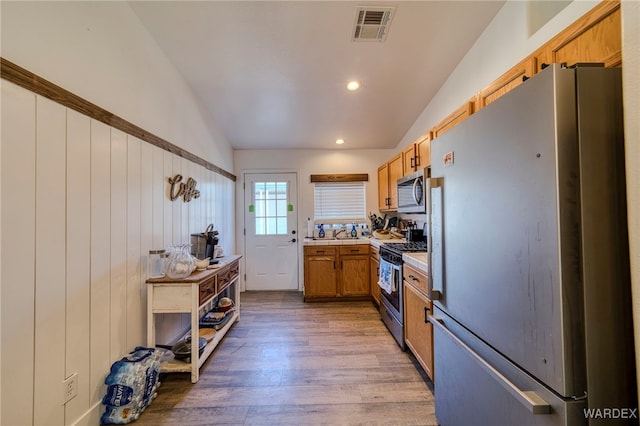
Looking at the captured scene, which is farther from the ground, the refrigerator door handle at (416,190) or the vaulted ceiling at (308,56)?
the vaulted ceiling at (308,56)

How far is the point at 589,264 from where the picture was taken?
73 cm

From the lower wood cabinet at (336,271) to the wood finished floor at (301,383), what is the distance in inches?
32.1

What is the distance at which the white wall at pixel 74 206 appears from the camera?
3.78ft

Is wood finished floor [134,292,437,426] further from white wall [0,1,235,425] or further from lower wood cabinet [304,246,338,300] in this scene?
lower wood cabinet [304,246,338,300]

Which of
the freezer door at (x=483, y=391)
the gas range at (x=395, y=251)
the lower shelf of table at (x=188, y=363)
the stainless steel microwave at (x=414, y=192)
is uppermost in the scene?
the stainless steel microwave at (x=414, y=192)

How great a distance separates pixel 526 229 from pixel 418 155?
2107mm

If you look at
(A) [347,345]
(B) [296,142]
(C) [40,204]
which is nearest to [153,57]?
(C) [40,204]

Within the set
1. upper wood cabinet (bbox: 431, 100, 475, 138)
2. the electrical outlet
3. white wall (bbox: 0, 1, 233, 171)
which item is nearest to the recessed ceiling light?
upper wood cabinet (bbox: 431, 100, 475, 138)

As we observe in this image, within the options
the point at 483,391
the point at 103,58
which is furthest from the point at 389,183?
the point at 103,58

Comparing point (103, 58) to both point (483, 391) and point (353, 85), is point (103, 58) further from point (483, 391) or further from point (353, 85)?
point (483, 391)

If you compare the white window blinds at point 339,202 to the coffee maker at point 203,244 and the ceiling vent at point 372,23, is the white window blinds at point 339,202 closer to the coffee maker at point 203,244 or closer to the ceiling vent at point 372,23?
the coffee maker at point 203,244

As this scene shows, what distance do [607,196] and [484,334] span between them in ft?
2.06

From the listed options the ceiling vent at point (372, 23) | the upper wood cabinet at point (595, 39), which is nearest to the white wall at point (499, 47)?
the upper wood cabinet at point (595, 39)

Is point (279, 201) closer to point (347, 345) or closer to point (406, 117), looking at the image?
point (406, 117)
